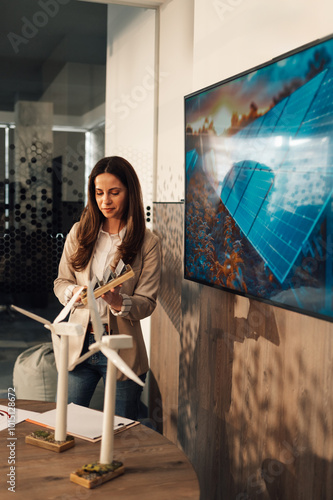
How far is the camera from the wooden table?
1384 mm

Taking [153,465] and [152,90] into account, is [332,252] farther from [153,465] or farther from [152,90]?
[152,90]

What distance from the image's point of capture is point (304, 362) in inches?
76.9

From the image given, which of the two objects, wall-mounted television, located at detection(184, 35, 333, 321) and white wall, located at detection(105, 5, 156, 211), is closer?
wall-mounted television, located at detection(184, 35, 333, 321)

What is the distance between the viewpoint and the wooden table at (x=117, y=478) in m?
1.38

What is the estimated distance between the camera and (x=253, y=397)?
229cm

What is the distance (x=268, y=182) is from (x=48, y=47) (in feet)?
7.42

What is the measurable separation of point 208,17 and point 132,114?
1.21 metres

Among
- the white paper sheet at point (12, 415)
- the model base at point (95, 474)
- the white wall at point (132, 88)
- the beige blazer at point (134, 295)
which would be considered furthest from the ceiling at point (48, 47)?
the model base at point (95, 474)

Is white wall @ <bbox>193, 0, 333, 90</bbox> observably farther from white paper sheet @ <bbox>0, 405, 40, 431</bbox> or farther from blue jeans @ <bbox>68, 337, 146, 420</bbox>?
white paper sheet @ <bbox>0, 405, 40, 431</bbox>

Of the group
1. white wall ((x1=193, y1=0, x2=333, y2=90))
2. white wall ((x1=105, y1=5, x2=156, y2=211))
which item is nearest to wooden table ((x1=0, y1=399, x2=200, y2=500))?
white wall ((x1=193, y1=0, x2=333, y2=90))

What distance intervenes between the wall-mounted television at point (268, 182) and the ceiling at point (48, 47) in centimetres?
134

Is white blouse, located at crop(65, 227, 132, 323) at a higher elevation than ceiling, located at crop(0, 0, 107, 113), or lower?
lower

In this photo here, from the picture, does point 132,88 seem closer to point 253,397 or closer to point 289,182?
point 289,182

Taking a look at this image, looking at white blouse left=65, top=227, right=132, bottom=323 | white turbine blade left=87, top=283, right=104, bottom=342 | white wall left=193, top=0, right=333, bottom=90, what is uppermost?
white wall left=193, top=0, right=333, bottom=90
